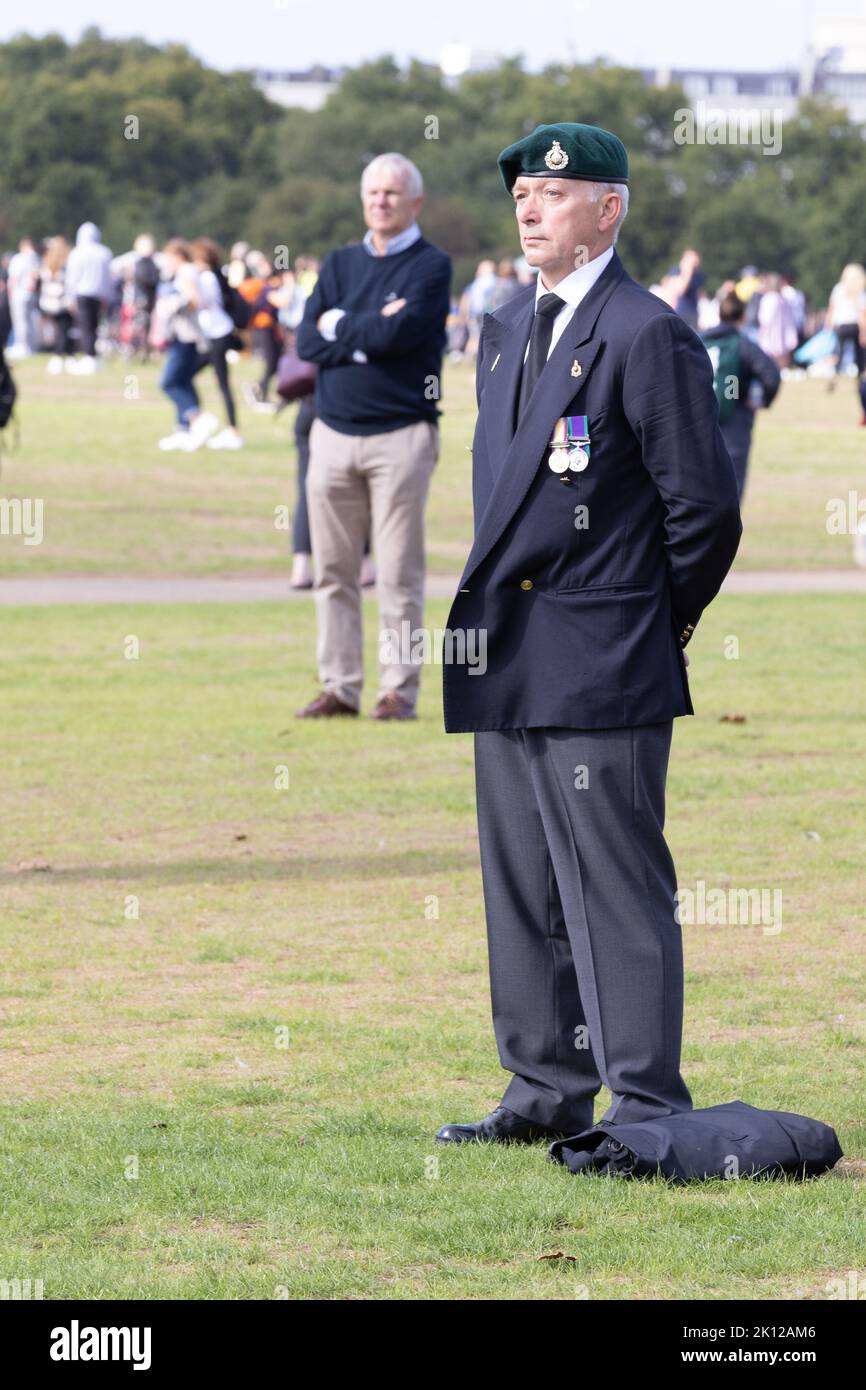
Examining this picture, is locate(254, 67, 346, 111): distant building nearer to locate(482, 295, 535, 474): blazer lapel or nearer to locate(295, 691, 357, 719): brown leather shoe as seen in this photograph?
locate(295, 691, 357, 719): brown leather shoe

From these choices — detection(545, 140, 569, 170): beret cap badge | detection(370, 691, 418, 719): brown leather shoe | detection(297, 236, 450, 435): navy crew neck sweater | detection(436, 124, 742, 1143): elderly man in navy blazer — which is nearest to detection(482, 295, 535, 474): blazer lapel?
detection(436, 124, 742, 1143): elderly man in navy blazer

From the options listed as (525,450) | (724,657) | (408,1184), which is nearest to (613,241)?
(525,450)

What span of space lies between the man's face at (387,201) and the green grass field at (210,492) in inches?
254

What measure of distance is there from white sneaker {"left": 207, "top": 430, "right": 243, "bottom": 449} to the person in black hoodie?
9.67 m

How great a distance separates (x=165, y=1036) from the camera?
616cm

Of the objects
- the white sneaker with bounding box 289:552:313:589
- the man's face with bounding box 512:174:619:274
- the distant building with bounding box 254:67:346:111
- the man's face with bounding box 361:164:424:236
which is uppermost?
the distant building with bounding box 254:67:346:111

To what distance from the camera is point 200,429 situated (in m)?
25.2

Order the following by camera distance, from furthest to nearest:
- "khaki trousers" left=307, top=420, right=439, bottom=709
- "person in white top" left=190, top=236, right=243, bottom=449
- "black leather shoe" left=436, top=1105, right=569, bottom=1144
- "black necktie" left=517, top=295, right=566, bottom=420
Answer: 1. "person in white top" left=190, top=236, right=243, bottom=449
2. "khaki trousers" left=307, top=420, right=439, bottom=709
3. "black leather shoe" left=436, top=1105, right=569, bottom=1144
4. "black necktie" left=517, top=295, right=566, bottom=420

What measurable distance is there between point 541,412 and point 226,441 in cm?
2059

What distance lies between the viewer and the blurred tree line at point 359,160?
310 ft

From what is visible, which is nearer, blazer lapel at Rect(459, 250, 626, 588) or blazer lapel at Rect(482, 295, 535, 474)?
blazer lapel at Rect(459, 250, 626, 588)

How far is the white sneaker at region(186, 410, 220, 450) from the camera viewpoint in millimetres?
24984

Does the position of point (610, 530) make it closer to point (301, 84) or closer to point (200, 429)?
point (200, 429)

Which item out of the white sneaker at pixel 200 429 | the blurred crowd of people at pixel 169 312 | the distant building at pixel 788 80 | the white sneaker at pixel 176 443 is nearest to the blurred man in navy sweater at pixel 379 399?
the blurred crowd of people at pixel 169 312
